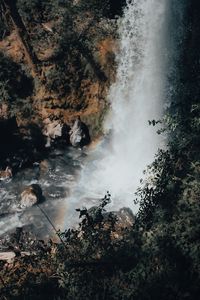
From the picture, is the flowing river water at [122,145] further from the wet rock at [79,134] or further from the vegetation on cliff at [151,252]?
the vegetation on cliff at [151,252]

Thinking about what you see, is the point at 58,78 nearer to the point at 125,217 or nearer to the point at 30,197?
the point at 30,197

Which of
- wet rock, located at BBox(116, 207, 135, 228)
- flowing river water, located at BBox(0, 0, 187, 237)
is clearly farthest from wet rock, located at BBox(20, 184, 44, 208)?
wet rock, located at BBox(116, 207, 135, 228)

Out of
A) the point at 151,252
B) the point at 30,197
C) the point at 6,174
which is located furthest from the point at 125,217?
the point at 6,174

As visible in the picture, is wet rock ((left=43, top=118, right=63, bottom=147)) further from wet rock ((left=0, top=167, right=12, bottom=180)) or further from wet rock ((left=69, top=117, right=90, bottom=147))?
wet rock ((left=0, top=167, right=12, bottom=180))

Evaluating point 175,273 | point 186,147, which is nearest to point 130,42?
point 186,147

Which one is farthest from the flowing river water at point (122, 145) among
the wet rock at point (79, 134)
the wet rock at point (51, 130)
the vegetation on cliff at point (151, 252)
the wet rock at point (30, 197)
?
the vegetation on cliff at point (151, 252)
